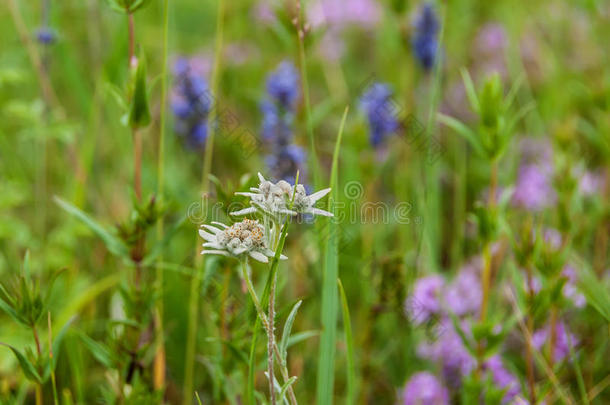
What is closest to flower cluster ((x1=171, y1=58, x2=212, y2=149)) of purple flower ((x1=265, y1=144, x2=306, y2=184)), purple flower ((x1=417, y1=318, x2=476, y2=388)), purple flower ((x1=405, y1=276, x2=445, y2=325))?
purple flower ((x1=265, y1=144, x2=306, y2=184))

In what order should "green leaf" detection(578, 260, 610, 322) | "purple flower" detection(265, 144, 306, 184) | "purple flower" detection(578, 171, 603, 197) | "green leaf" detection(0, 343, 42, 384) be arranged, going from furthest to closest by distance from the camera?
"purple flower" detection(578, 171, 603, 197)
"purple flower" detection(265, 144, 306, 184)
"green leaf" detection(578, 260, 610, 322)
"green leaf" detection(0, 343, 42, 384)

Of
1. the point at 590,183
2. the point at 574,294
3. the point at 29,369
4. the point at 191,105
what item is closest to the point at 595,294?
the point at 574,294

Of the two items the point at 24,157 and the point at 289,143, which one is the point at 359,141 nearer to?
the point at 289,143

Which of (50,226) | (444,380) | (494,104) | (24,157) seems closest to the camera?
(494,104)

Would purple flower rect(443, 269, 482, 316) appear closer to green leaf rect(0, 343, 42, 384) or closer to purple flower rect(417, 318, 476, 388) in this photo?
purple flower rect(417, 318, 476, 388)

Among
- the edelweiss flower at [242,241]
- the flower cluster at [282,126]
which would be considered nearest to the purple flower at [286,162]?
the flower cluster at [282,126]

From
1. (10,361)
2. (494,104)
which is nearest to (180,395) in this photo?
(10,361)

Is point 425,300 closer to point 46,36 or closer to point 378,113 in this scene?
point 378,113

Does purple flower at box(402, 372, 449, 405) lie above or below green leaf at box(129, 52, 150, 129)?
below
